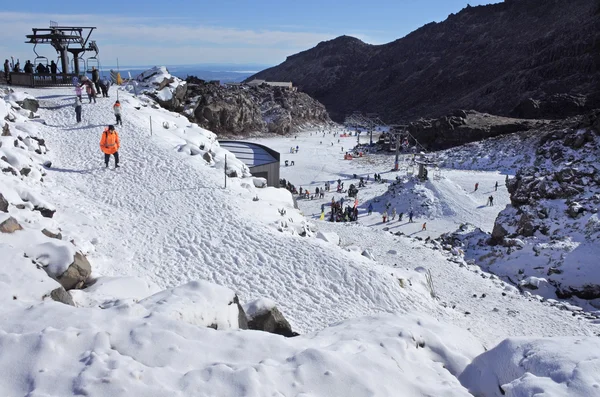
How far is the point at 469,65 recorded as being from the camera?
325 feet

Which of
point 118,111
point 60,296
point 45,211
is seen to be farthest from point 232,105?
point 60,296

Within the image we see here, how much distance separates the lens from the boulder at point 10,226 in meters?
7.73

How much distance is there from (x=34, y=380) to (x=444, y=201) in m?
27.0

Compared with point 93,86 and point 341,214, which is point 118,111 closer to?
point 93,86

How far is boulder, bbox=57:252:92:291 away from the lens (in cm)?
724

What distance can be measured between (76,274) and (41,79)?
19.4 metres

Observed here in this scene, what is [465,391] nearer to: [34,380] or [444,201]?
[34,380]

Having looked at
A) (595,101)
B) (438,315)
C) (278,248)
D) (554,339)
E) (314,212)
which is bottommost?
(314,212)

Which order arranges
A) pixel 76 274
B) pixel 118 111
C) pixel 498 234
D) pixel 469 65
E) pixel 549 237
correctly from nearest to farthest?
pixel 76 274
pixel 118 111
pixel 549 237
pixel 498 234
pixel 469 65

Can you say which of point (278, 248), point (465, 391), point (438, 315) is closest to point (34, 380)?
point (465, 391)

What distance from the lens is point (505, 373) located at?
209 inches

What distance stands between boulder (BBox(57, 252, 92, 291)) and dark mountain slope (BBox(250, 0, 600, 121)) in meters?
67.0

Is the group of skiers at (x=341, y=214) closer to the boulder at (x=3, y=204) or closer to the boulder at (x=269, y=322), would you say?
the boulder at (x=3, y=204)

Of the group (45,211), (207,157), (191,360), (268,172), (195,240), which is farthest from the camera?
(268,172)
